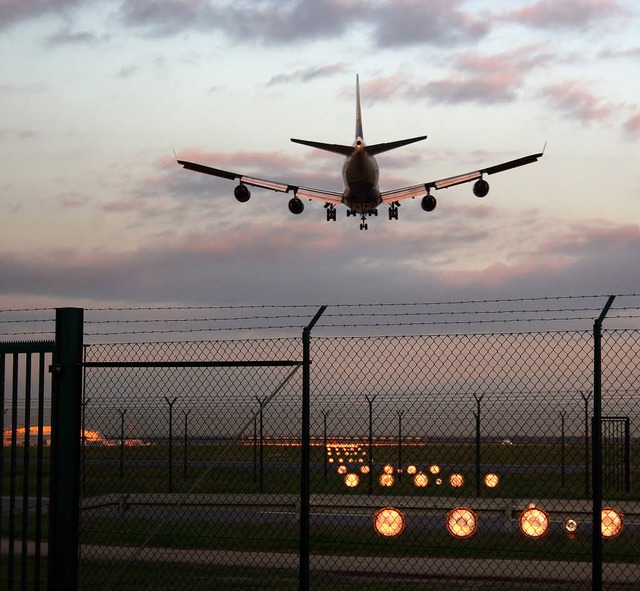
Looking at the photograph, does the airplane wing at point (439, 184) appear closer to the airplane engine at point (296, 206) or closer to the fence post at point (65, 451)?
the airplane engine at point (296, 206)

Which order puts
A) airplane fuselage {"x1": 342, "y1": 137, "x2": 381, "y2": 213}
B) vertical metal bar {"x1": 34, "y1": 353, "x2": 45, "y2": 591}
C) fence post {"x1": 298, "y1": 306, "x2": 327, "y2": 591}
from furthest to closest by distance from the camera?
airplane fuselage {"x1": 342, "y1": 137, "x2": 381, "y2": 213} → vertical metal bar {"x1": 34, "y1": 353, "x2": 45, "y2": 591} → fence post {"x1": 298, "y1": 306, "x2": 327, "y2": 591}

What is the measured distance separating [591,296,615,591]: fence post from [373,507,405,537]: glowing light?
465cm

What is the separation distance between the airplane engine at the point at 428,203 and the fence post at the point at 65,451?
36.3m

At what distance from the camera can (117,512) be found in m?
20.0

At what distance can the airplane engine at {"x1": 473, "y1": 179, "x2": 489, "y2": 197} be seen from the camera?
146 feet

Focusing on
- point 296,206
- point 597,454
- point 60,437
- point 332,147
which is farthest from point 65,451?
point 332,147

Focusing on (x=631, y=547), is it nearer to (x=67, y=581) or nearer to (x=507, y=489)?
(x=67, y=581)

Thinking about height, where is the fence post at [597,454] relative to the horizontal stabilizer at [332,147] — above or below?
below

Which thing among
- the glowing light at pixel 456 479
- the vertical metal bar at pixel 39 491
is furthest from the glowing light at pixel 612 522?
the glowing light at pixel 456 479

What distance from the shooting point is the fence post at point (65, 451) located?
32.1 ft

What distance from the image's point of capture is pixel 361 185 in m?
44.0

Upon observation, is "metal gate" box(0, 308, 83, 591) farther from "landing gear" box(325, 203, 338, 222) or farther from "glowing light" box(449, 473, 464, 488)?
"landing gear" box(325, 203, 338, 222)

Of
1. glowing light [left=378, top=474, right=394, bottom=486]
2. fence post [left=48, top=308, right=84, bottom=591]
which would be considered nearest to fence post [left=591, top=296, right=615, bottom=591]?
fence post [left=48, top=308, right=84, bottom=591]

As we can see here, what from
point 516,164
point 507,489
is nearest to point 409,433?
point 507,489
